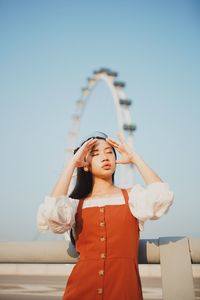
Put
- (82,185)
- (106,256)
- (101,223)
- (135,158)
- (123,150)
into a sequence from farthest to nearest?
1. (82,185)
2. (123,150)
3. (135,158)
4. (101,223)
5. (106,256)

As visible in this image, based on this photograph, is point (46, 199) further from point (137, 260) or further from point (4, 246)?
point (137, 260)

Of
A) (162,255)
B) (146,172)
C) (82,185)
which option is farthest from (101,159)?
(162,255)

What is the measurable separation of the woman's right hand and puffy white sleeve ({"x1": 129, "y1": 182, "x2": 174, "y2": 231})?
478 mm

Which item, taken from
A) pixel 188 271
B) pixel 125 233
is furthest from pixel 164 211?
pixel 188 271

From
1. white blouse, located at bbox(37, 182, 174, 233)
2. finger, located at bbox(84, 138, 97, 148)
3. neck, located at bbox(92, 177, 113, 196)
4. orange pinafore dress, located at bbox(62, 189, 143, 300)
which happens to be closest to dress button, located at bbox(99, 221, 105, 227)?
orange pinafore dress, located at bbox(62, 189, 143, 300)

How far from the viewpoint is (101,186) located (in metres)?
2.13

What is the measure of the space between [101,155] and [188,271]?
975mm

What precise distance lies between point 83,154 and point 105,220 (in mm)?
508

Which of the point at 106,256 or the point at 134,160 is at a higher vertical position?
the point at 134,160

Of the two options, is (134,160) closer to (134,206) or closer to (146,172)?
(146,172)

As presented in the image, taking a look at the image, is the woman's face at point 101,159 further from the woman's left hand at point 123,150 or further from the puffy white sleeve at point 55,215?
the puffy white sleeve at point 55,215

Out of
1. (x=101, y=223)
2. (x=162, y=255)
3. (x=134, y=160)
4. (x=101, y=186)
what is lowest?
(x=162, y=255)

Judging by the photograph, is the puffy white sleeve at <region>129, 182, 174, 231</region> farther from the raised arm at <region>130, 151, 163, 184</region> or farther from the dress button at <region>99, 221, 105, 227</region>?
the dress button at <region>99, 221, 105, 227</region>

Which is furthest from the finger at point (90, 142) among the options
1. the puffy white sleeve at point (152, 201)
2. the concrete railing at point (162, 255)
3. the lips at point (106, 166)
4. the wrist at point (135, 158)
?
the concrete railing at point (162, 255)
